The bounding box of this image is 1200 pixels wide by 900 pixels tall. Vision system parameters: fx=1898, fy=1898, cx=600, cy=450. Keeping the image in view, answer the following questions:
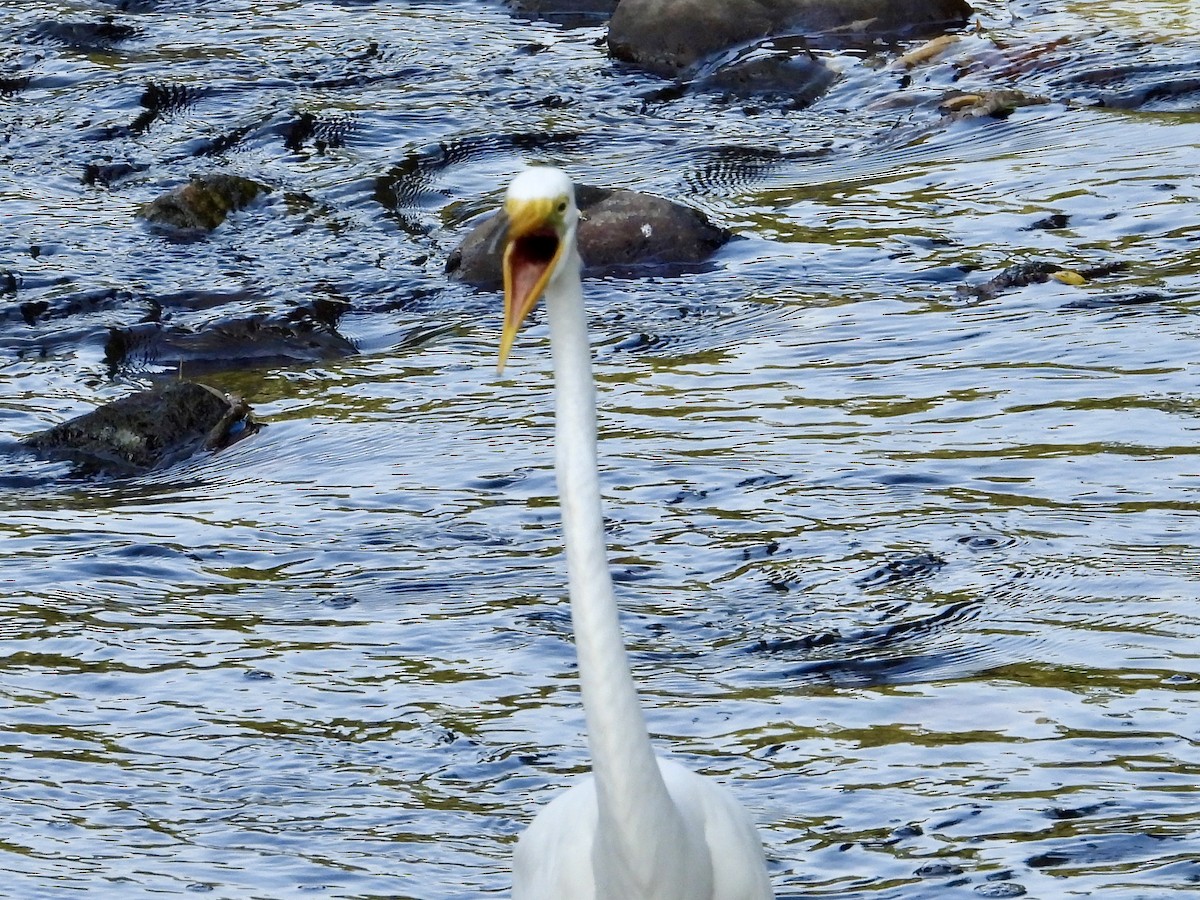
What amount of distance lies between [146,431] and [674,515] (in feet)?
6.71

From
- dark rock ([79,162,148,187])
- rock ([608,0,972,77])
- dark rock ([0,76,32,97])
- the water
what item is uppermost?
rock ([608,0,972,77])

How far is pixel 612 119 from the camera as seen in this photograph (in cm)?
1070

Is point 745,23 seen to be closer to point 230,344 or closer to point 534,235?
point 230,344

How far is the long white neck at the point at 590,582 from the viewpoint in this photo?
280 centimetres

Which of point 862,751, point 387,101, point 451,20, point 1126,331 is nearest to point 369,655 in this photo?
point 862,751

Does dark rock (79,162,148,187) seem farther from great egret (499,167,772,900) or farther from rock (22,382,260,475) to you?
great egret (499,167,772,900)

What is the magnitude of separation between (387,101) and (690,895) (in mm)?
8631

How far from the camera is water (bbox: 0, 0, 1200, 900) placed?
4.20 m

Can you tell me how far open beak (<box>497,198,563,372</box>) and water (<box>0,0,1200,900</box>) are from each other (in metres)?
1.68

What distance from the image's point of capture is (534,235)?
271 centimetres

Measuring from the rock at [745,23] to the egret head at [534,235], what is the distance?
353 inches

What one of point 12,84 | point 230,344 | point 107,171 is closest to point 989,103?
point 230,344

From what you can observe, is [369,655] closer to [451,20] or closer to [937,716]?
[937,716]

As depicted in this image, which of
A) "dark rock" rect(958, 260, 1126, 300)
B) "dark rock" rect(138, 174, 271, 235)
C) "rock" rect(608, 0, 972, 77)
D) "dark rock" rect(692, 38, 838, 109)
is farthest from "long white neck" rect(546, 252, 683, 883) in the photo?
"rock" rect(608, 0, 972, 77)
